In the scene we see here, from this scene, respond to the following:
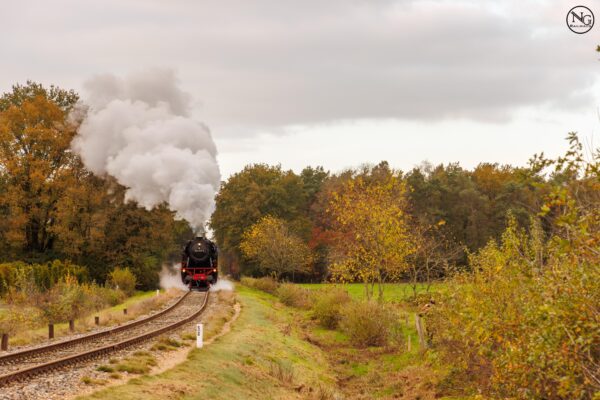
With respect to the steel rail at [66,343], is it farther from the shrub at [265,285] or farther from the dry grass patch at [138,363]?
the shrub at [265,285]

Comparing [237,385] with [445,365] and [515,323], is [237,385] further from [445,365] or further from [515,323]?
[515,323]

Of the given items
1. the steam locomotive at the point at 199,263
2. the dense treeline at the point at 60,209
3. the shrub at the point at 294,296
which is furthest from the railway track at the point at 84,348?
the dense treeline at the point at 60,209

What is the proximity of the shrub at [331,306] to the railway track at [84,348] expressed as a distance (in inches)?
305

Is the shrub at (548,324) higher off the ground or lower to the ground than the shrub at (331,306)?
higher

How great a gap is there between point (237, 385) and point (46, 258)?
141ft

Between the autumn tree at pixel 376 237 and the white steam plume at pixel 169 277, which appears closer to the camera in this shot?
the autumn tree at pixel 376 237

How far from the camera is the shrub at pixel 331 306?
36.3 metres

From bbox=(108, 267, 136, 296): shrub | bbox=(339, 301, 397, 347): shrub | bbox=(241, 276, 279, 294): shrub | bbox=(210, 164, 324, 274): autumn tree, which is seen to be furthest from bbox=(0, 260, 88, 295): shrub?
bbox=(210, 164, 324, 274): autumn tree

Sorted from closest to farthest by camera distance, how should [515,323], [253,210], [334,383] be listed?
1. [515,323]
2. [334,383]
3. [253,210]

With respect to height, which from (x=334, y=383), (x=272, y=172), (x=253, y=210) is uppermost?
(x=272, y=172)

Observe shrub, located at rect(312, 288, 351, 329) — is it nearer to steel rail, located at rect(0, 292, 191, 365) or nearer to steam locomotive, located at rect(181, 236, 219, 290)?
steam locomotive, located at rect(181, 236, 219, 290)

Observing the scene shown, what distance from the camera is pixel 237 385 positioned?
18422 mm

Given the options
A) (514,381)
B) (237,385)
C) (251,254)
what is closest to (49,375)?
(237,385)

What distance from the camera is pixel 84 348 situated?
68.8 ft
